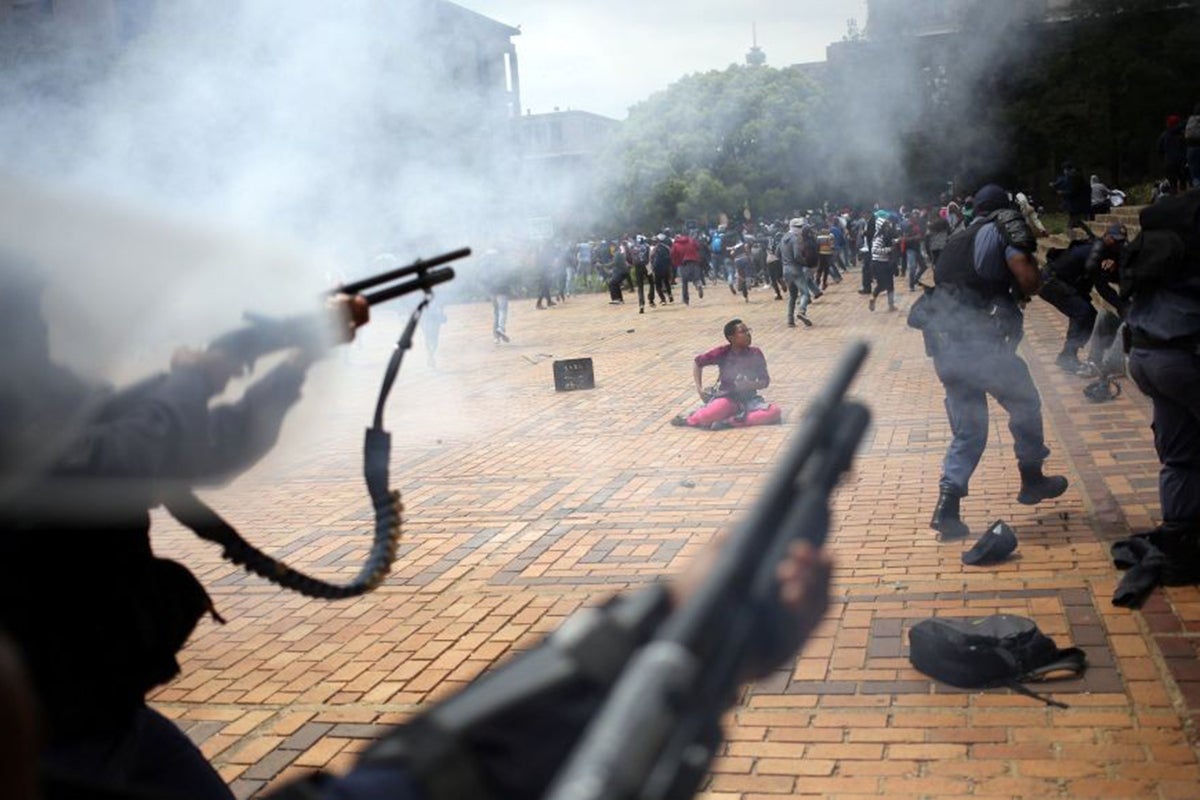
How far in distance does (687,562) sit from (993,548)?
4.82ft

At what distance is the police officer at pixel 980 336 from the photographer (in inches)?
228

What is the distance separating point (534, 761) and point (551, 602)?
4104mm

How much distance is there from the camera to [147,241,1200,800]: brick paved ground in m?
3.54

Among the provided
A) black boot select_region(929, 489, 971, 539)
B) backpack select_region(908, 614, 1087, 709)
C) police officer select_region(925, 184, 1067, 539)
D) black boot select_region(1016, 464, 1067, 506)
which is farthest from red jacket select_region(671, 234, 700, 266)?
backpack select_region(908, 614, 1087, 709)

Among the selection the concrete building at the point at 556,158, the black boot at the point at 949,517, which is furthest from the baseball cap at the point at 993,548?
the concrete building at the point at 556,158

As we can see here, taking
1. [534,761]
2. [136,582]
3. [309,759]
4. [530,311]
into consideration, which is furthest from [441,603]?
[530,311]

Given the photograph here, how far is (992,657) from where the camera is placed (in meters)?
4.03

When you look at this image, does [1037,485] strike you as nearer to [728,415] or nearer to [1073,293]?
[728,415]

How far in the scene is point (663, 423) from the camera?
32.8 ft

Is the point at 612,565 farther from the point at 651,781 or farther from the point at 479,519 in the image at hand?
the point at 651,781

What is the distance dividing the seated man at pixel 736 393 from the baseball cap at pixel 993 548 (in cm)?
416

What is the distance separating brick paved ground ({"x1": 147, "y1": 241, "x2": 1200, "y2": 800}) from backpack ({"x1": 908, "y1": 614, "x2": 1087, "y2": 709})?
7 centimetres

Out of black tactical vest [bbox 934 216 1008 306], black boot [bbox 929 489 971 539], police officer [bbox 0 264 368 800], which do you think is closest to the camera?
police officer [bbox 0 264 368 800]

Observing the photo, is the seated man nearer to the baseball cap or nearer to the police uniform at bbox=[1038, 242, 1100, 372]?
the police uniform at bbox=[1038, 242, 1100, 372]
